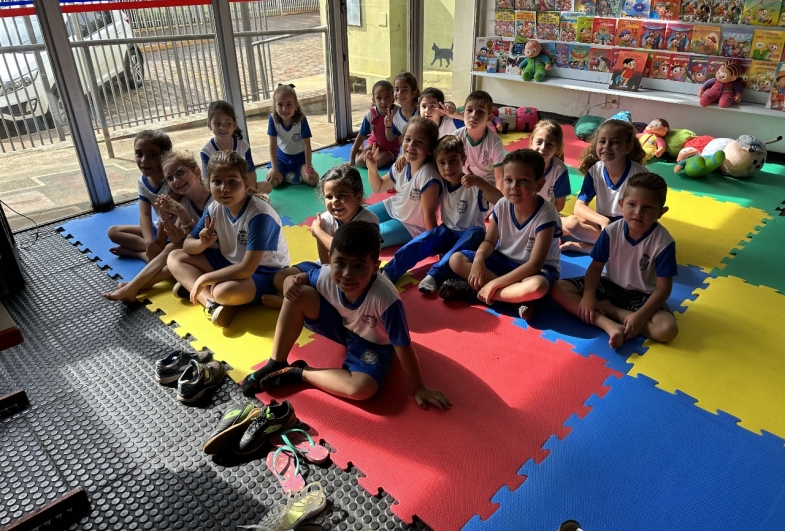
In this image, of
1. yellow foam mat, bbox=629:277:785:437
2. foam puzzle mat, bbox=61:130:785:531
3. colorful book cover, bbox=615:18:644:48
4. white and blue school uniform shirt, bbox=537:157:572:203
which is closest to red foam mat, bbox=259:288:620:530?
foam puzzle mat, bbox=61:130:785:531

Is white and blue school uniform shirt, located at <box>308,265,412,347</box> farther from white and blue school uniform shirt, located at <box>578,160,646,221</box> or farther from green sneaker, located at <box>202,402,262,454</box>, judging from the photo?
white and blue school uniform shirt, located at <box>578,160,646,221</box>

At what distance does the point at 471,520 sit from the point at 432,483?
0.19 meters

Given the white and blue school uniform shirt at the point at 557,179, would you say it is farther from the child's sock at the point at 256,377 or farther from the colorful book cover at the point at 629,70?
the colorful book cover at the point at 629,70

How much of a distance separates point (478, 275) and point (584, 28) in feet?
14.2

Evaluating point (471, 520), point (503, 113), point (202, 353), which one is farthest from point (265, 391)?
point (503, 113)

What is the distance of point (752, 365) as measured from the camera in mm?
2471

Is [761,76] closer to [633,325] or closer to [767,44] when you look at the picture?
[767,44]

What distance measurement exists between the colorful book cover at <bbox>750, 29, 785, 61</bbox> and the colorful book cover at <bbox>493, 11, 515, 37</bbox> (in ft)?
8.24

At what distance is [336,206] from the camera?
2729 millimetres

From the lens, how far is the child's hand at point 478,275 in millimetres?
2938

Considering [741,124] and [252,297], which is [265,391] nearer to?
[252,297]

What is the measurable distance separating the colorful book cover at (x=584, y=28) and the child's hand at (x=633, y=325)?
4400mm

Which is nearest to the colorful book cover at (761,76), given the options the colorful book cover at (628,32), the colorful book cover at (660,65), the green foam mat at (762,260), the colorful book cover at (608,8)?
the colorful book cover at (660,65)

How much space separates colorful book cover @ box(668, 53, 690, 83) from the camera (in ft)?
17.8
